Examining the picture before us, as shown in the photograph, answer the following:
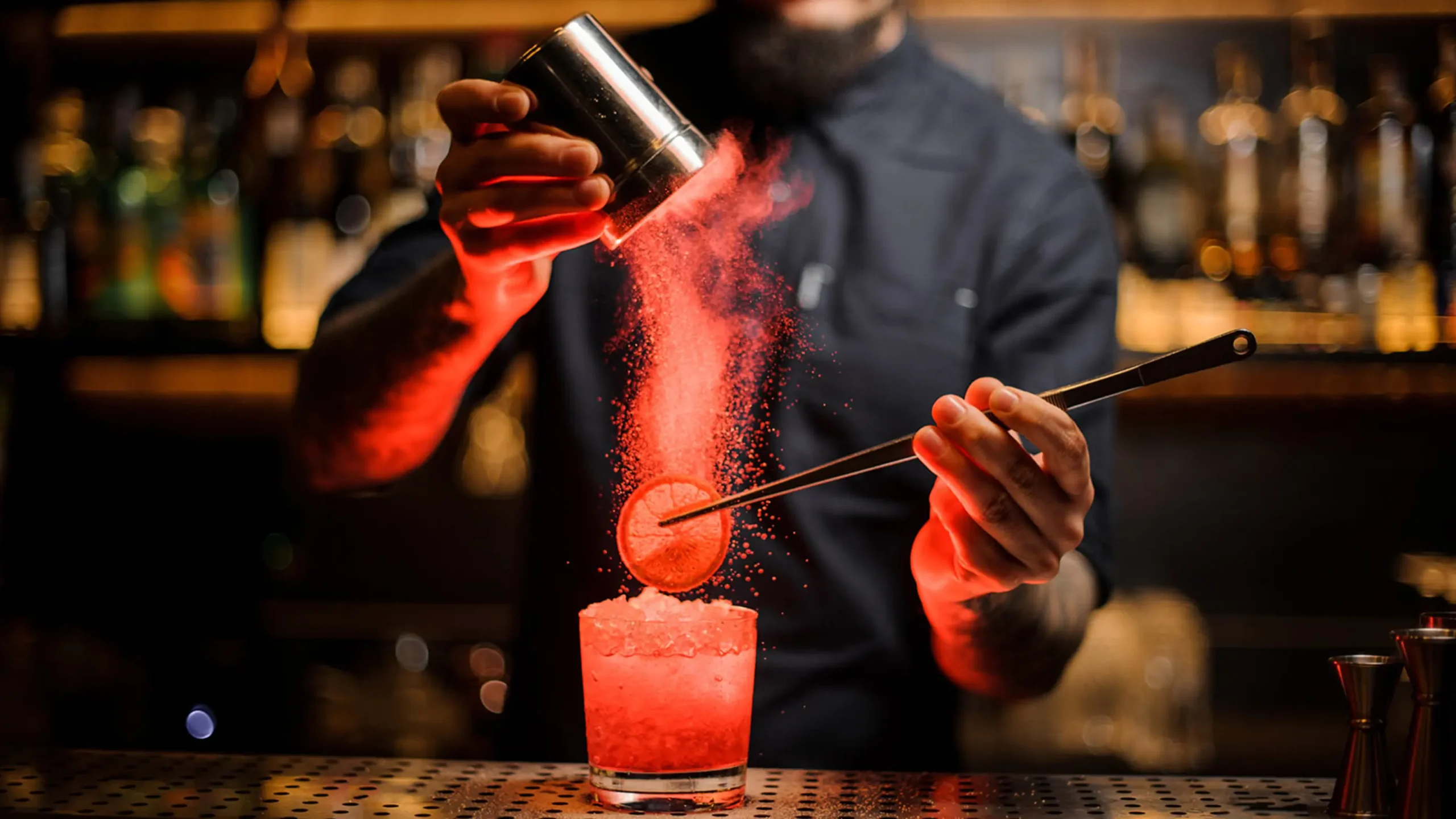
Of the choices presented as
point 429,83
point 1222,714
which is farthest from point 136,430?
point 1222,714

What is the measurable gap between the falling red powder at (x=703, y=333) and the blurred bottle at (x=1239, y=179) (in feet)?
3.88

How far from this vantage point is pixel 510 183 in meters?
1.27

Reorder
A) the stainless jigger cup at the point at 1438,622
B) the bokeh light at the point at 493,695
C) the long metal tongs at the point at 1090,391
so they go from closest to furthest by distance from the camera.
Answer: the long metal tongs at the point at 1090,391
the stainless jigger cup at the point at 1438,622
the bokeh light at the point at 493,695

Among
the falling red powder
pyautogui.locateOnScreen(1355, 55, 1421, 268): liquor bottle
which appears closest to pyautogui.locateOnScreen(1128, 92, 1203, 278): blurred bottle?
pyautogui.locateOnScreen(1355, 55, 1421, 268): liquor bottle

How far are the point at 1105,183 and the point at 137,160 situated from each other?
2118 millimetres

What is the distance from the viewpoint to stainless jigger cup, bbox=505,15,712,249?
47.1 inches

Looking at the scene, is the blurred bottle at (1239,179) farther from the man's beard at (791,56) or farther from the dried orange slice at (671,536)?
the dried orange slice at (671,536)

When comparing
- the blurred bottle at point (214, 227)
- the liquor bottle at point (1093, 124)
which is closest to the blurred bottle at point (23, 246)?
the blurred bottle at point (214, 227)

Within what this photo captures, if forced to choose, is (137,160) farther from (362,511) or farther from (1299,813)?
(1299,813)

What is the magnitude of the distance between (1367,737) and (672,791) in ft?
2.00

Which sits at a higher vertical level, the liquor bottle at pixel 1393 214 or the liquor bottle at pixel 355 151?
the liquor bottle at pixel 355 151

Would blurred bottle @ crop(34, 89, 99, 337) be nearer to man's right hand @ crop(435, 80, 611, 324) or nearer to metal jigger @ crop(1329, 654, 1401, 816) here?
man's right hand @ crop(435, 80, 611, 324)

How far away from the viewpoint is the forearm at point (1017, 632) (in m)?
1.55

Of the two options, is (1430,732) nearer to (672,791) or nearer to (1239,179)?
(672,791)
